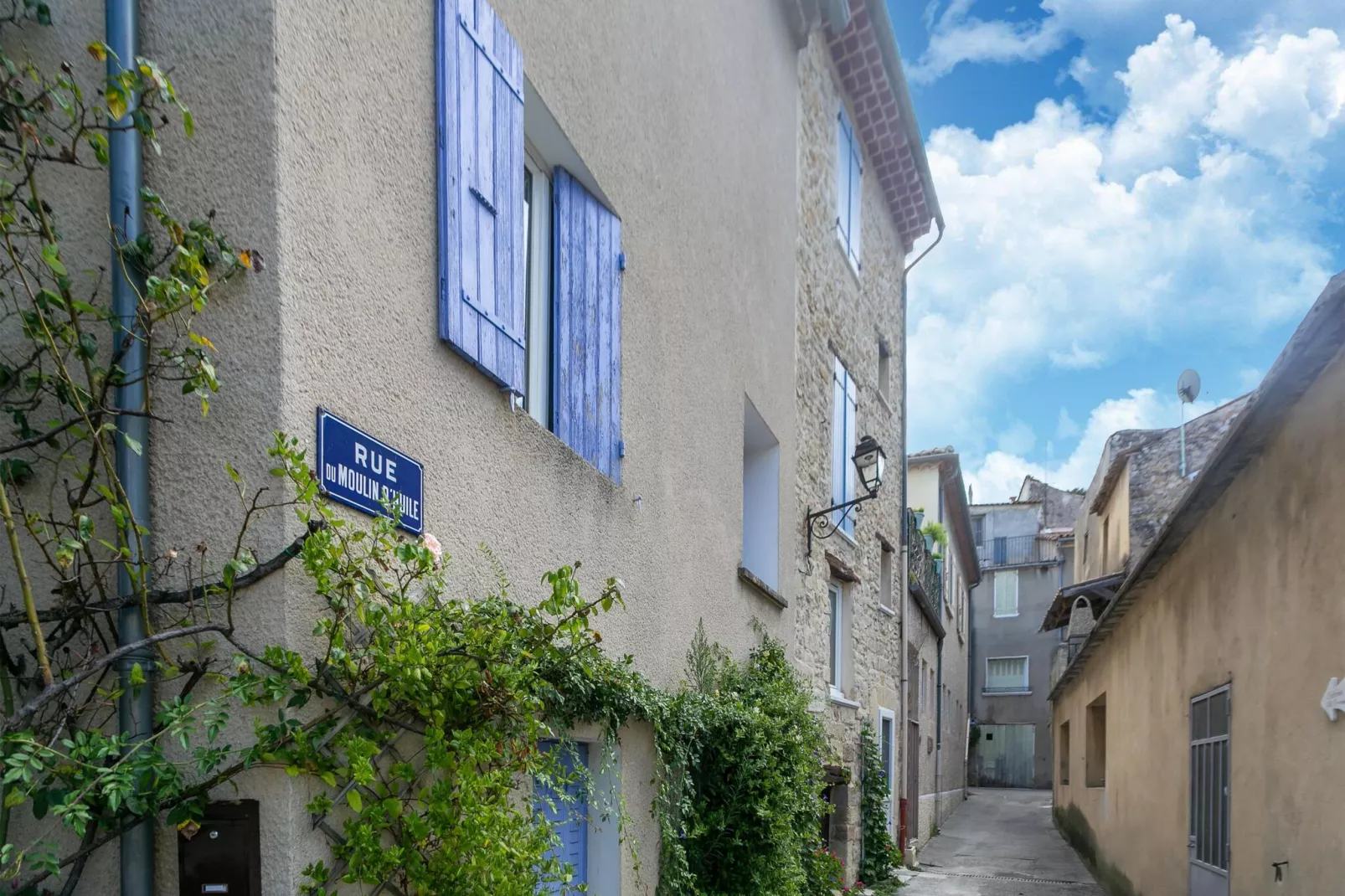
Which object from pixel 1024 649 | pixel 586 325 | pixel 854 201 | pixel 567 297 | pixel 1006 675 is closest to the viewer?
pixel 567 297

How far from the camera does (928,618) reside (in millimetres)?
18359

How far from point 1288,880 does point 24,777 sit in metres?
5.32

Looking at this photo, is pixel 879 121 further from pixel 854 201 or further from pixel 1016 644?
pixel 1016 644

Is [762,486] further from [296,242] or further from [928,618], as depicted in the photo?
[928,618]

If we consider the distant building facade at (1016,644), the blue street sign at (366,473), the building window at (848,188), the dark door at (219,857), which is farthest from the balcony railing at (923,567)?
the distant building facade at (1016,644)

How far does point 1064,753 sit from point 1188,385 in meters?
8.18

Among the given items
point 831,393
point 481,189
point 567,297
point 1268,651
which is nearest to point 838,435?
point 831,393

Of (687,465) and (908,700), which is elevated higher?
(687,465)

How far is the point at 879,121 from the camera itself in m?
11.6

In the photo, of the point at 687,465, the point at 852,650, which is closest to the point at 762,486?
the point at 687,465

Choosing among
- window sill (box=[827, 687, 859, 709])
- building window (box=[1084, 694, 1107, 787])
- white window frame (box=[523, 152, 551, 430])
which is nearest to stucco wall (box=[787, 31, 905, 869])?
window sill (box=[827, 687, 859, 709])

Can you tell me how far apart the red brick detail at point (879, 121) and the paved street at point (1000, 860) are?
790 centimetres

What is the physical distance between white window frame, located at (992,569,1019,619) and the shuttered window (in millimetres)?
1454

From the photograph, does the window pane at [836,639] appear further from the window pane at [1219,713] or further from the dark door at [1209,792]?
the window pane at [1219,713]
